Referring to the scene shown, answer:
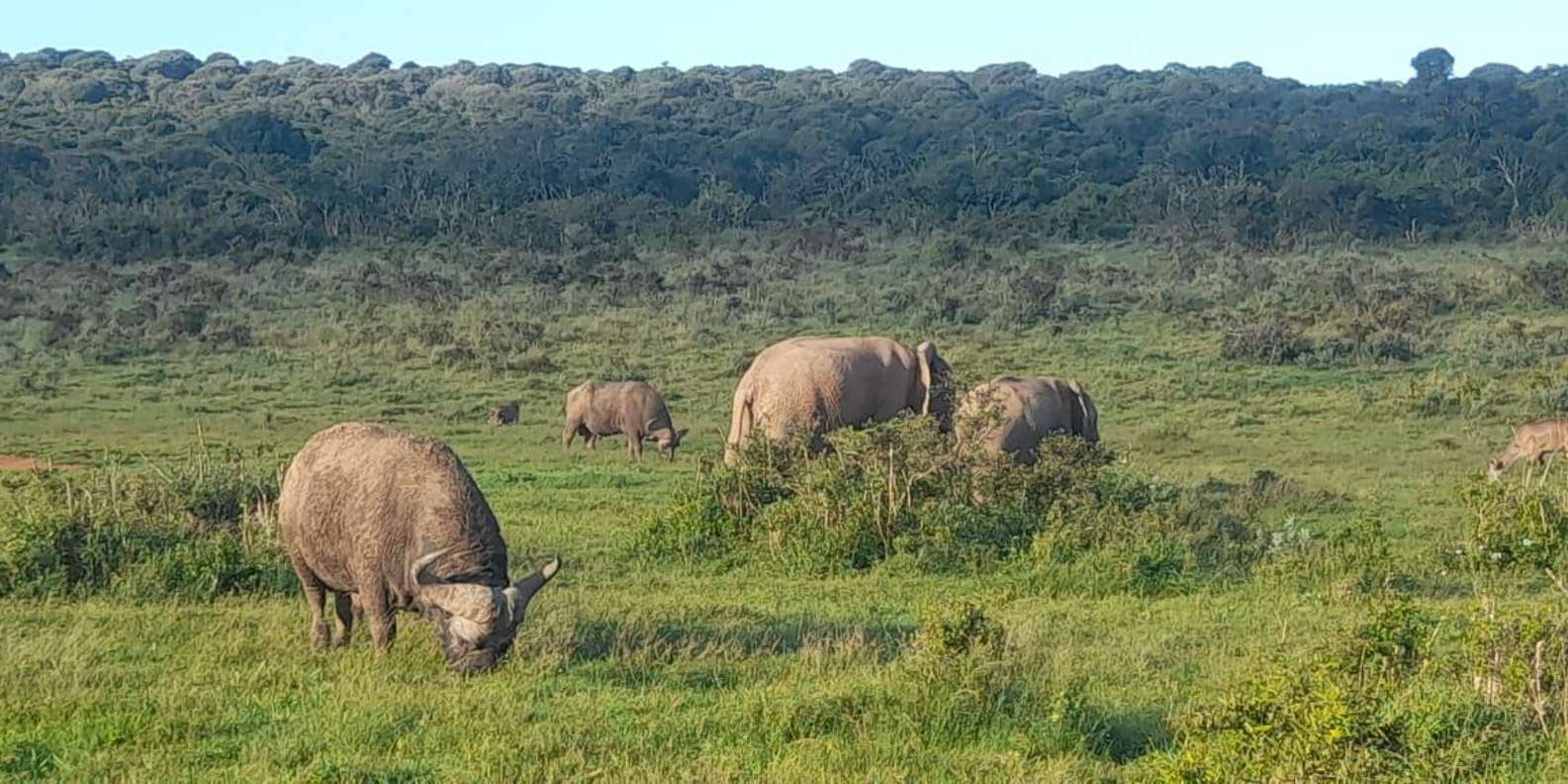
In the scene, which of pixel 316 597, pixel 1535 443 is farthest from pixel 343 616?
pixel 1535 443

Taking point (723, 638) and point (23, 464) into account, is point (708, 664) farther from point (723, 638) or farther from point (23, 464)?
point (23, 464)

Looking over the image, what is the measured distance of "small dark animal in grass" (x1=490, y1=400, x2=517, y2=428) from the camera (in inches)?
988

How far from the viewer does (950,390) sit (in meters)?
14.9

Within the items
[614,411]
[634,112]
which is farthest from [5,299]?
[634,112]

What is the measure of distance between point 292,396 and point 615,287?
14330 millimetres

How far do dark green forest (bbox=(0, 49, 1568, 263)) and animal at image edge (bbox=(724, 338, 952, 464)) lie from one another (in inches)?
1333

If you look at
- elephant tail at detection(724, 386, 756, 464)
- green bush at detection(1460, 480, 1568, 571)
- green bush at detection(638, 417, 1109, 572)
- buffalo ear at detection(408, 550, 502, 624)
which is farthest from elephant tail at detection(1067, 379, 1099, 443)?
buffalo ear at detection(408, 550, 502, 624)

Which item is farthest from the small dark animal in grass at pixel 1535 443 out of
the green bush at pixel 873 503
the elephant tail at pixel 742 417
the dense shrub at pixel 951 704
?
the dense shrub at pixel 951 704

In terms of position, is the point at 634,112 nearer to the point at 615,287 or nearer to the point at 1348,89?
the point at 1348,89

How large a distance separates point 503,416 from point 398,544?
640 inches

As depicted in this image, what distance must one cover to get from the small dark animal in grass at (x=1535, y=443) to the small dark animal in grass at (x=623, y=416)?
32.5 ft

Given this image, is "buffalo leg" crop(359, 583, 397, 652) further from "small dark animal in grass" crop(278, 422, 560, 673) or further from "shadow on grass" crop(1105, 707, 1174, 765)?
"shadow on grass" crop(1105, 707, 1174, 765)

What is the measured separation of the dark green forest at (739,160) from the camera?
51.7 metres

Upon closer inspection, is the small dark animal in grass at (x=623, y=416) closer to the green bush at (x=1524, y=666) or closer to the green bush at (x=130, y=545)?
the green bush at (x=130, y=545)
